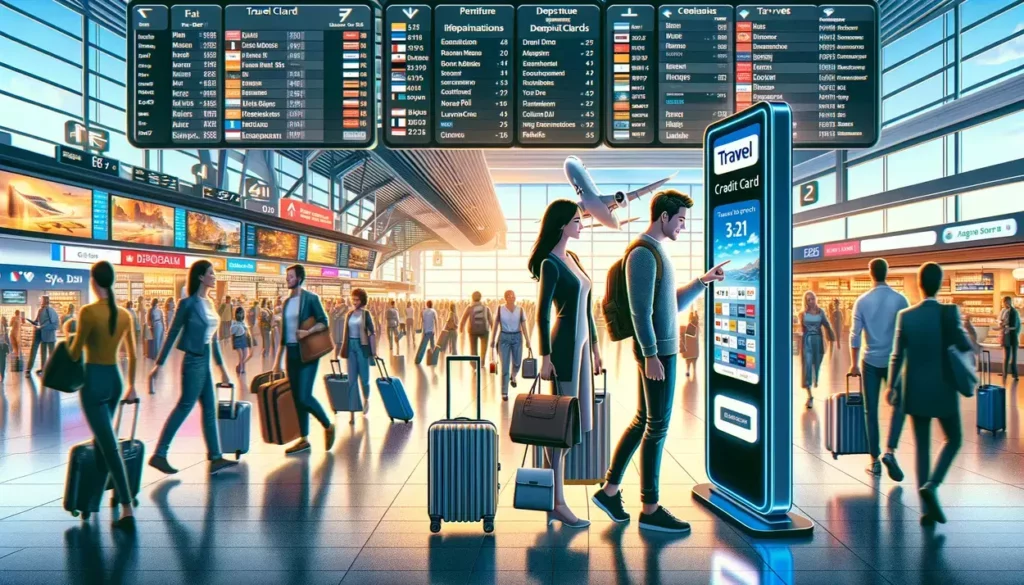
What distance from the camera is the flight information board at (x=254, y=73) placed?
439cm

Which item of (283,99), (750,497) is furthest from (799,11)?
(283,99)

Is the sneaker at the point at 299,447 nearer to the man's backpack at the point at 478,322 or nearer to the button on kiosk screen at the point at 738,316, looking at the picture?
the button on kiosk screen at the point at 738,316

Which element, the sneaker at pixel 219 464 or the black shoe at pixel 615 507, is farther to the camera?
the sneaker at pixel 219 464

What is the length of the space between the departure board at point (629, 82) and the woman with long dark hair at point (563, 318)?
3.05 feet

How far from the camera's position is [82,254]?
1292 cm

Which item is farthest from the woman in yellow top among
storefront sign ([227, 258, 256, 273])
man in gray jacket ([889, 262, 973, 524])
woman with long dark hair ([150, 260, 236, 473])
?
storefront sign ([227, 258, 256, 273])

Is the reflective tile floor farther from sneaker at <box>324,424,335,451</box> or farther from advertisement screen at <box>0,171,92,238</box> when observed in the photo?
advertisement screen at <box>0,171,92,238</box>

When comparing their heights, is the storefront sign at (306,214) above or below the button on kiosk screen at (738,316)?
above

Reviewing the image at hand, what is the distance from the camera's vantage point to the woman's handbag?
354cm

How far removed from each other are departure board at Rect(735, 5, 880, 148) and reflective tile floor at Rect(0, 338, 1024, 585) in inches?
102

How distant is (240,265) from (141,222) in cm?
422

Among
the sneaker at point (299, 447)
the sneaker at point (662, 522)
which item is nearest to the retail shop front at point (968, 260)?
the sneaker at point (662, 522)

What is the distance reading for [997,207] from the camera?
710 inches

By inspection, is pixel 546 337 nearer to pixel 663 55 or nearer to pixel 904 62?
pixel 663 55
